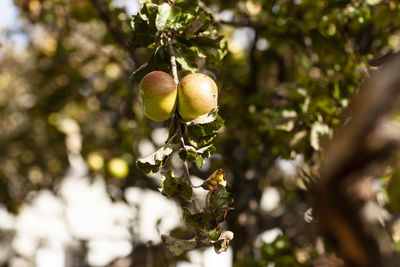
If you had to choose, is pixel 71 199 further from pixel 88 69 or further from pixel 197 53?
pixel 197 53

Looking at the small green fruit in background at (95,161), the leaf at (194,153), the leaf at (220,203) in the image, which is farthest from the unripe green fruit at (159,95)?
the small green fruit in background at (95,161)

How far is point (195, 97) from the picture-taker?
905mm

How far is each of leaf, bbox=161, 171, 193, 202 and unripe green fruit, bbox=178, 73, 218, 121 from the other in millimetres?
153

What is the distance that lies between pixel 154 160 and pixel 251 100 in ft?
3.19

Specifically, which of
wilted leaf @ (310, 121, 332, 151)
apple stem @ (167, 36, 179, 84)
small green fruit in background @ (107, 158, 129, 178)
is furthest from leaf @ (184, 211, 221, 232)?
small green fruit in background @ (107, 158, 129, 178)

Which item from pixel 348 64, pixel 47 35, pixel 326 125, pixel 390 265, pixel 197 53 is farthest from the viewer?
pixel 47 35

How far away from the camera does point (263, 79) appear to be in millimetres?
2648

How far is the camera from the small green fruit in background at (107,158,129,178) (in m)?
2.26

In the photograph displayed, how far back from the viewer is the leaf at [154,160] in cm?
91

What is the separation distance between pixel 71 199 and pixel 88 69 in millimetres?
1805

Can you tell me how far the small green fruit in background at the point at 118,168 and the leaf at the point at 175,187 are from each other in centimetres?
137

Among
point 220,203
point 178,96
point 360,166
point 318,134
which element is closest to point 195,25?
point 178,96

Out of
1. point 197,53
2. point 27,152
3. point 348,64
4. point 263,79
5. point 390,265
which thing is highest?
point 390,265

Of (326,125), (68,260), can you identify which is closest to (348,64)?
(326,125)
